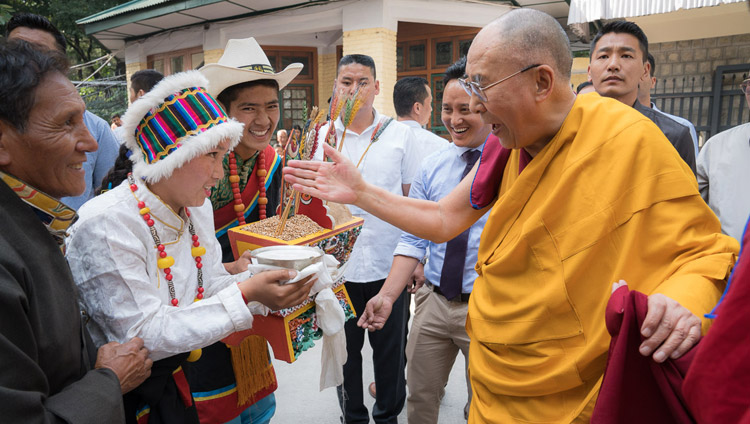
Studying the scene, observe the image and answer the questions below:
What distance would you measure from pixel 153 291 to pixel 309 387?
7.61ft

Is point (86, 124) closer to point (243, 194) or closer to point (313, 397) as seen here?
point (243, 194)

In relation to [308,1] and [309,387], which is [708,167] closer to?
[309,387]

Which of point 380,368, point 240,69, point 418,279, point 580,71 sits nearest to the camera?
point 240,69

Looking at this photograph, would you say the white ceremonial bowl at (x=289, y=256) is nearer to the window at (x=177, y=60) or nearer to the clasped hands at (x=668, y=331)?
the clasped hands at (x=668, y=331)

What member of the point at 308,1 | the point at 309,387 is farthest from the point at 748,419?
the point at 308,1

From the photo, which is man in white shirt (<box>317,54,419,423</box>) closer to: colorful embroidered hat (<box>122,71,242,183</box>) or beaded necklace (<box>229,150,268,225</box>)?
beaded necklace (<box>229,150,268,225</box>)

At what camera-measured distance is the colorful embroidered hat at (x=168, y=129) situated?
162 centimetres

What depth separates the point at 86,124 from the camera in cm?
318

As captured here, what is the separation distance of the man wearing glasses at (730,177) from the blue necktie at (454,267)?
151cm

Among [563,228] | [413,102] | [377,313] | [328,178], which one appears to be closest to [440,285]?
[377,313]

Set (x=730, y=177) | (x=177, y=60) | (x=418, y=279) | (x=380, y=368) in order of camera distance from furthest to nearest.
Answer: (x=177, y=60)
(x=380, y=368)
(x=418, y=279)
(x=730, y=177)

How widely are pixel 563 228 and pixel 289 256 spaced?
2.91 ft

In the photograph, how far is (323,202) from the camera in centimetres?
197

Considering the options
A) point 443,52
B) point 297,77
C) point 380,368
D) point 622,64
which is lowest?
point 380,368
